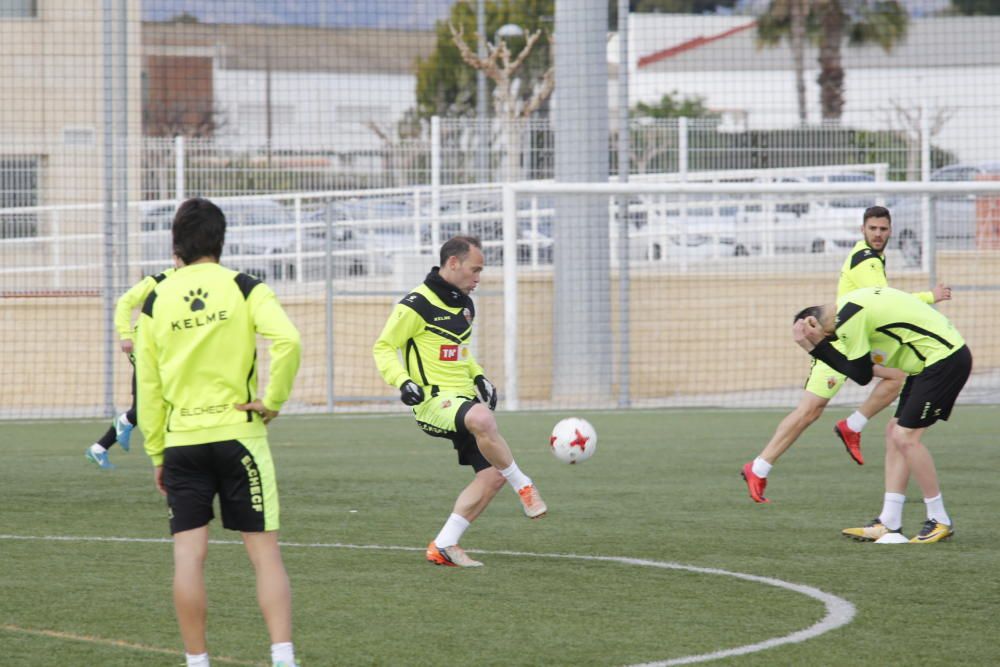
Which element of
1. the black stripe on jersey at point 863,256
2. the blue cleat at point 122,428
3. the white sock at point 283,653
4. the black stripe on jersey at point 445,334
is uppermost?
the black stripe on jersey at point 863,256

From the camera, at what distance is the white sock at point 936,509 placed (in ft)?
29.0

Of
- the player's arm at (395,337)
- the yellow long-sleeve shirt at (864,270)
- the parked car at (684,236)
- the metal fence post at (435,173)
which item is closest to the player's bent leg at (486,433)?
the player's arm at (395,337)

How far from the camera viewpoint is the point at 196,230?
539cm

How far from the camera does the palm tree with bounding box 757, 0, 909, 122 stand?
46.2 metres

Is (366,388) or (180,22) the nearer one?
(366,388)

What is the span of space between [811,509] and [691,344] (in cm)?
1004

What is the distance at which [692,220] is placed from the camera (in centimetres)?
2100

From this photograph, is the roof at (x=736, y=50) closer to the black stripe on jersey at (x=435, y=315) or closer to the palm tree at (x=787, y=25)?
the palm tree at (x=787, y=25)

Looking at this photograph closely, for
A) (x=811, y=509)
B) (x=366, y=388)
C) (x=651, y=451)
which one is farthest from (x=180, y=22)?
(x=811, y=509)

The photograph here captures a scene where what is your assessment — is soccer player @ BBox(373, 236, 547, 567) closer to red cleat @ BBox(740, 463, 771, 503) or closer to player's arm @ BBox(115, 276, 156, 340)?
red cleat @ BBox(740, 463, 771, 503)

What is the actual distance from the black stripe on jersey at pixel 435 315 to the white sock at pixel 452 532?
957mm

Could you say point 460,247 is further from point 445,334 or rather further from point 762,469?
point 762,469

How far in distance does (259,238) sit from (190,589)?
14.6 metres

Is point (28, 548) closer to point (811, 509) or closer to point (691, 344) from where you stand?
point (811, 509)
